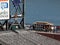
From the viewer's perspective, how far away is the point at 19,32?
19.5 feet

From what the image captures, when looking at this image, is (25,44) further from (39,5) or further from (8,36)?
(39,5)

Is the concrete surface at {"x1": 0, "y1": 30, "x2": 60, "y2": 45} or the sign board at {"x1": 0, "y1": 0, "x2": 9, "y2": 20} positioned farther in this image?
the sign board at {"x1": 0, "y1": 0, "x2": 9, "y2": 20}

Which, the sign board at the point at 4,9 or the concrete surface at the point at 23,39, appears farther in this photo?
the sign board at the point at 4,9

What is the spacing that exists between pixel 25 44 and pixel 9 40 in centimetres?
35

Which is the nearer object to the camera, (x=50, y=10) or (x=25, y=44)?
(x=25, y=44)

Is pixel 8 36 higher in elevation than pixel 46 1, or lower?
lower

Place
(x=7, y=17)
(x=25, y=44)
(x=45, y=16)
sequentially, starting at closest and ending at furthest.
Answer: (x=25, y=44), (x=7, y=17), (x=45, y=16)

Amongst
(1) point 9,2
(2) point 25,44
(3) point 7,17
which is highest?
(1) point 9,2

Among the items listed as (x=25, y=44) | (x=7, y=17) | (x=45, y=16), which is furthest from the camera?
(x=45, y=16)

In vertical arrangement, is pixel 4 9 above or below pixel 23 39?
above

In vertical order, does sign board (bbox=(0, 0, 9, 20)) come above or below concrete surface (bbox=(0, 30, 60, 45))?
above

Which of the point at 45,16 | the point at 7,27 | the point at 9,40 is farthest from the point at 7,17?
the point at 45,16

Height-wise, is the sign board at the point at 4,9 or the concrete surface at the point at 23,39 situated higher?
the sign board at the point at 4,9

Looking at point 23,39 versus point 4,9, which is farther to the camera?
point 4,9
